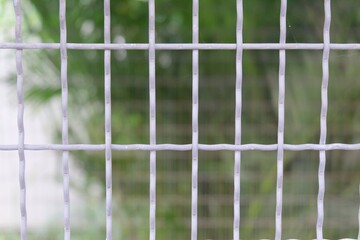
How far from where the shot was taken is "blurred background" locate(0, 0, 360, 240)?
2328mm

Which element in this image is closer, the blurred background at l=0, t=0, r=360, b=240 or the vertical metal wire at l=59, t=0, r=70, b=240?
the vertical metal wire at l=59, t=0, r=70, b=240

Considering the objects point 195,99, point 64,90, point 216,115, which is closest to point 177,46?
point 195,99

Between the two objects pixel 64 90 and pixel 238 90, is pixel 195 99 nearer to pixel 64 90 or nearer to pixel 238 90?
pixel 238 90

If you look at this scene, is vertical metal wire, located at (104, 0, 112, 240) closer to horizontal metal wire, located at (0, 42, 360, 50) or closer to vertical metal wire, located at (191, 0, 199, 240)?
horizontal metal wire, located at (0, 42, 360, 50)

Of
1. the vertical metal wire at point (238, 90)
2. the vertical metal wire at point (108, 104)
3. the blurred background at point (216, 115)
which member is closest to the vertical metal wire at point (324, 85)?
the vertical metal wire at point (238, 90)

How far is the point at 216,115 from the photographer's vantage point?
249cm

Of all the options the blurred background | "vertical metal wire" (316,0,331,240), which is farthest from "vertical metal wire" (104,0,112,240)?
the blurred background

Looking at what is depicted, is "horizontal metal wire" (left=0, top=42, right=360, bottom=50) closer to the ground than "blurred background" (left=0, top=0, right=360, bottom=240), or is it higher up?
higher up

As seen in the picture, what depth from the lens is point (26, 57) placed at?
2389mm

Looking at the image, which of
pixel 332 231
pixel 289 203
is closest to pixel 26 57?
pixel 289 203

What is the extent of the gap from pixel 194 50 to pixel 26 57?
147 centimetres

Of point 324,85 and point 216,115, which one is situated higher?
point 324,85

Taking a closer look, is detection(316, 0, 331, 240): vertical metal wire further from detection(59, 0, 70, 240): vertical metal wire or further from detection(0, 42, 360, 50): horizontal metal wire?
detection(59, 0, 70, 240): vertical metal wire

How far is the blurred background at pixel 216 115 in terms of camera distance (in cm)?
233
